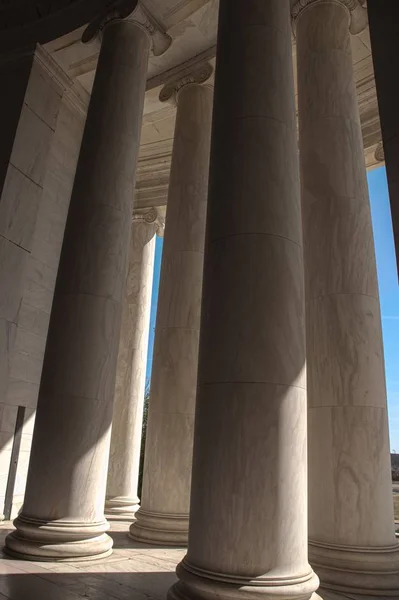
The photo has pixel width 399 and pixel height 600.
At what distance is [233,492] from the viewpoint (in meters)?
102

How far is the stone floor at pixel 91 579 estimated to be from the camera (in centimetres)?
11281

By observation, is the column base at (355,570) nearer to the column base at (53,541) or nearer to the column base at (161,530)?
the column base at (161,530)

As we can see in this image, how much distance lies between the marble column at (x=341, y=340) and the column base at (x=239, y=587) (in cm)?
3644

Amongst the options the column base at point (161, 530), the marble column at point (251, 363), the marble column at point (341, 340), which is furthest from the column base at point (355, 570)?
the column base at point (161, 530)

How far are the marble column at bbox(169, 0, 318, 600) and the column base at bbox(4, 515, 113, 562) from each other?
46601 millimetres

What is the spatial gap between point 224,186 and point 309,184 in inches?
2569

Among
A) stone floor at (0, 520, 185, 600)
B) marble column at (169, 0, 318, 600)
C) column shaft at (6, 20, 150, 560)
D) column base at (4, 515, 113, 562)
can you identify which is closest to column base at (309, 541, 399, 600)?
marble column at (169, 0, 318, 600)

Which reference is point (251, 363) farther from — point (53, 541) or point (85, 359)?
point (53, 541)

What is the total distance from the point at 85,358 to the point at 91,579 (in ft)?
200

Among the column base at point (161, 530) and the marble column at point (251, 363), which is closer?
the marble column at point (251, 363)

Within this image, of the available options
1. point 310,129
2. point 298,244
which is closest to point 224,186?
point 298,244

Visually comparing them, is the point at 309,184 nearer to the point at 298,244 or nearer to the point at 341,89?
the point at 341,89

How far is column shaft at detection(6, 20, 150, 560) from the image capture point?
144m

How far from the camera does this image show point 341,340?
517ft
